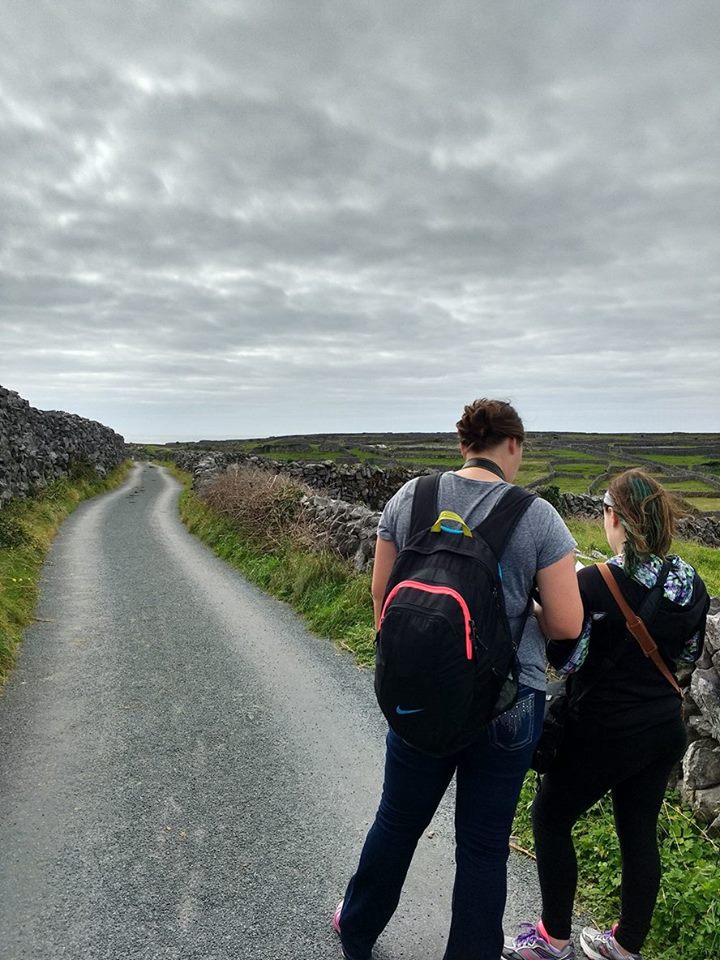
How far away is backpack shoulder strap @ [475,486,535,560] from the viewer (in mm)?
2291

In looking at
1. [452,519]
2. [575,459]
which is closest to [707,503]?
[575,459]

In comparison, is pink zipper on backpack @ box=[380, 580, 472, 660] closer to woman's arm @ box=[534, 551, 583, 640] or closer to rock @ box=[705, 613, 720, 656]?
woman's arm @ box=[534, 551, 583, 640]

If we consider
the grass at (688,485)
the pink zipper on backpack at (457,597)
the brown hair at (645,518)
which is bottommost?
the grass at (688,485)

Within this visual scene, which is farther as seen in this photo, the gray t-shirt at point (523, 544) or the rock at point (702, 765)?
the rock at point (702, 765)

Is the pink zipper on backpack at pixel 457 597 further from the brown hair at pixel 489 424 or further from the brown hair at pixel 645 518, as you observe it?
the brown hair at pixel 645 518

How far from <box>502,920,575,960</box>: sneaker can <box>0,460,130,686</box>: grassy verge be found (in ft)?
17.9

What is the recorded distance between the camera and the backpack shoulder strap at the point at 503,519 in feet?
7.52

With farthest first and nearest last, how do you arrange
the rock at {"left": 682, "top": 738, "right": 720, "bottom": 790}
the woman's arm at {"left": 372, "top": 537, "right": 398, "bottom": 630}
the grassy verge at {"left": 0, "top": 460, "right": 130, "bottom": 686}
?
the grassy verge at {"left": 0, "top": 460, "right": 130, "bottom": 686} < the rock at {"left": 682, "top": 738, "right": 720, "bottom": 790} < the woman's arm at {"left": 372, "top": 537, "right": 398, "bottom": 630}

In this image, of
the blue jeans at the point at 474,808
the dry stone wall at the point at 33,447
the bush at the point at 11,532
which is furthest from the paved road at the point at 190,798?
the dry stone wall at the point at 33,447

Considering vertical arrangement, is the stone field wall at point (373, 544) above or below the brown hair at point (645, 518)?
below

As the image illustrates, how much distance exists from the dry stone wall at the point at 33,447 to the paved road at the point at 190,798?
10137mm

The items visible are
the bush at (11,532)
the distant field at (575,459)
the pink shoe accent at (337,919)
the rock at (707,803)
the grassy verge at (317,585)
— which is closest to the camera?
the pink shoe accent at (337,919)

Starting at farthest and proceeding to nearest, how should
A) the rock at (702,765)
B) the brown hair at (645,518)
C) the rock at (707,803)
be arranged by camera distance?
the rock at (702,765), the rock at (707,803), the brown hair at (645,518)

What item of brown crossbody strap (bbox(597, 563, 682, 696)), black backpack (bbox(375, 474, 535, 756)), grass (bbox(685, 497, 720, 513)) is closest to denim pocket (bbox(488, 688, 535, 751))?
black backpack (bbox(375, 474, 535, 756))
